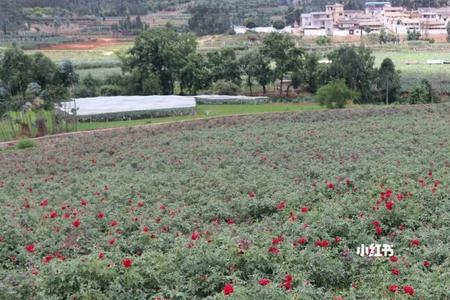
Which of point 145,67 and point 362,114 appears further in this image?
point 145,67

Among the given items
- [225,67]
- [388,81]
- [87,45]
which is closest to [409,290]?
[388,81]

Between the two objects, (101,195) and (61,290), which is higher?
(61,290)

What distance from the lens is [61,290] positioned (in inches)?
265

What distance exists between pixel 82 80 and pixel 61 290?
51735mm

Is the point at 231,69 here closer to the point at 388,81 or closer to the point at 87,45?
the point at 388,81

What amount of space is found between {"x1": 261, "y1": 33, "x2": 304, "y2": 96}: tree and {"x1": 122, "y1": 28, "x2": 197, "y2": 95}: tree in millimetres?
7040

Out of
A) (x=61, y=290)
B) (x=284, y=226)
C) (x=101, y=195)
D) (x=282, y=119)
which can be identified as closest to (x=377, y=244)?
(x=284, y=226)

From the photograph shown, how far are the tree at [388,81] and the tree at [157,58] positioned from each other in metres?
16.6

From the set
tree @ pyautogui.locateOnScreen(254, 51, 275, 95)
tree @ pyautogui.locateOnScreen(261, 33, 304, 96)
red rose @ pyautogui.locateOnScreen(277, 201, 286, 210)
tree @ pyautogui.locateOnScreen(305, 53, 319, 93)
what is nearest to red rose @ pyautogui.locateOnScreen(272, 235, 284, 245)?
red rose @ pyautogui.locateOnScreen(277, 201, 286, 210)

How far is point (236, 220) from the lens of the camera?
1065cm

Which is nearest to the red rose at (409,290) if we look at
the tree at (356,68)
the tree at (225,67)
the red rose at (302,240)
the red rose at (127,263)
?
the red rose at (302,240)

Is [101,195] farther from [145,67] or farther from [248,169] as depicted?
[145,67]

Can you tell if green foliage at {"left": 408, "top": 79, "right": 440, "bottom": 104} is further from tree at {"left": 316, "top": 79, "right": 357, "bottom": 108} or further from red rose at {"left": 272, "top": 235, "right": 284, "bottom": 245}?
red rose at {"left": 272, "top": 235, "right": 284, "bottom": 245}

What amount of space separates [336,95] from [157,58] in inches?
780
